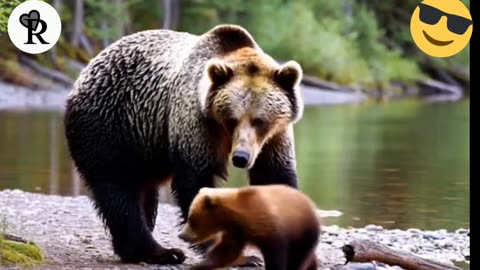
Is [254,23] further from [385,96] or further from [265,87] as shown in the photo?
[265,87]

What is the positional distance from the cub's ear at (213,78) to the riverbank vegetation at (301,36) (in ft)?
84.9

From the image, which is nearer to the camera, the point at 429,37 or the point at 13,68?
the point at 429,37

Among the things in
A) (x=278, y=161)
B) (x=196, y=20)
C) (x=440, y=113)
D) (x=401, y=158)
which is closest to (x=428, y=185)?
(x=401, y=158)

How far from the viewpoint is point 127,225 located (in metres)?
7.45

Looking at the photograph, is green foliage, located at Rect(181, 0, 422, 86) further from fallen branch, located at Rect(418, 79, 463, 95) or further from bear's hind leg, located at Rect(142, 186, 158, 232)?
bear's hind leg, located at Rect(142, 186, 158, 232)

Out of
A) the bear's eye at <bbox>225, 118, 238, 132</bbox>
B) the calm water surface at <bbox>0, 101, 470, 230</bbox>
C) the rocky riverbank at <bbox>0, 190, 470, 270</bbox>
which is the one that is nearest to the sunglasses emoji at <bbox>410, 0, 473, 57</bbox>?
the bear's eye at <bbox>225, 118, 238, 132</bbox>

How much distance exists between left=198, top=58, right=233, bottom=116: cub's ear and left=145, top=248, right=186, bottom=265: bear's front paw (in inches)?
45.4

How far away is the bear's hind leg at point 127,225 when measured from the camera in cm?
739

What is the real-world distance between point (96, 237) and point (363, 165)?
26.8 ft

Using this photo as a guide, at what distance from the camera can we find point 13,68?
104ft

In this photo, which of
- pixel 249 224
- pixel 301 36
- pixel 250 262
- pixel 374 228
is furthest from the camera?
pixel 301 36

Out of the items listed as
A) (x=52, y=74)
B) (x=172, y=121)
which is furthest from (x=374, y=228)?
(x=52, y=74)

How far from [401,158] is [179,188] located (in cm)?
1118

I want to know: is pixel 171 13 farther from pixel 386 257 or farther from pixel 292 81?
pixel 292 81
